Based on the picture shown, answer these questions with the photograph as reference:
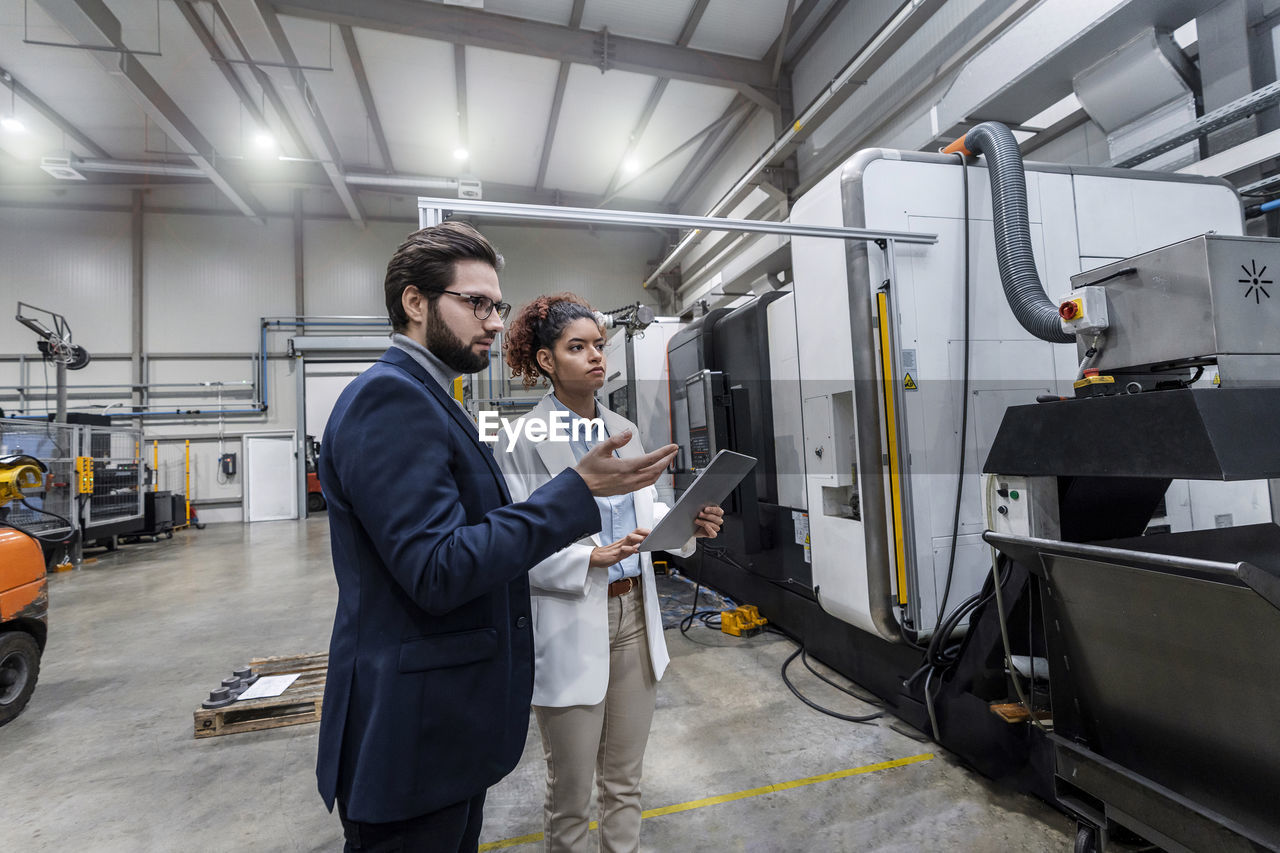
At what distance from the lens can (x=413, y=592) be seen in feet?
2.53

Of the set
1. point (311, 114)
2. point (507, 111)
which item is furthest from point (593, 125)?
point (311, 114)

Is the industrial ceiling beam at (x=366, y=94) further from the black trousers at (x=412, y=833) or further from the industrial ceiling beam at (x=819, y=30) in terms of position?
the black trousers at (x=412, y=833)

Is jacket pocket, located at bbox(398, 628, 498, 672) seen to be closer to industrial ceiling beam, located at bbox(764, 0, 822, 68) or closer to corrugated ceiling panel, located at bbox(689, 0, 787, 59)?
industrial ceiling beam, located at bbox(764, 0, 822, 68)

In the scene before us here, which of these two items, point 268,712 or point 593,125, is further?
point 593,125

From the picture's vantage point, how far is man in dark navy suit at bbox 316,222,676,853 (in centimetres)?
79

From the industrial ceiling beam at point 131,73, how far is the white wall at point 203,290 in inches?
73.5

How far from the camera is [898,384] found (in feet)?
7.75

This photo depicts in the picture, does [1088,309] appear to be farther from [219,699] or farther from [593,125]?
[593,125]

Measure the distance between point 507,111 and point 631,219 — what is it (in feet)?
22.8

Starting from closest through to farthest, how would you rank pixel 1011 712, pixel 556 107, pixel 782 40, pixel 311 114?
pixel 1011 712, pixel 782 40, pixel 311 114, pixel 556 107

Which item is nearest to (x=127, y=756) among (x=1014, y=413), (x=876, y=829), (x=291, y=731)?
(x=291, y=731)

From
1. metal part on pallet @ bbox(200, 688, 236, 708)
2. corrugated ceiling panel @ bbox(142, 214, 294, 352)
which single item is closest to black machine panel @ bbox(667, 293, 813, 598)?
metal part on pallet @ bbox(200, 688, 236, 708)

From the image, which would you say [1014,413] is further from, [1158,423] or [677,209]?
[677,209]

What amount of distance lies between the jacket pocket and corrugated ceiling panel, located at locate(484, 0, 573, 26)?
22.5 ft
